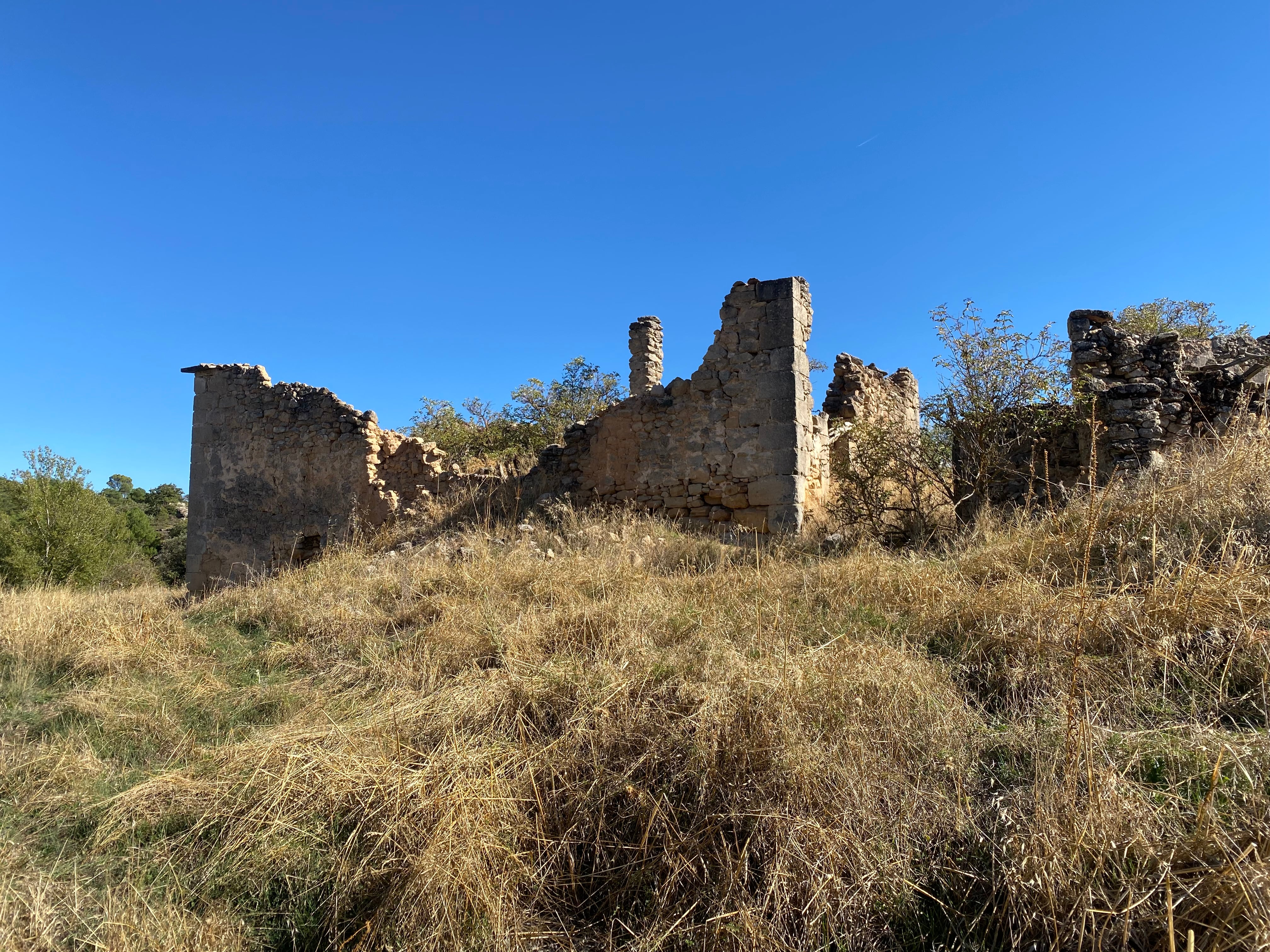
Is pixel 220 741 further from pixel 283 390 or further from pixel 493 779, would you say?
→ pixel 283 390

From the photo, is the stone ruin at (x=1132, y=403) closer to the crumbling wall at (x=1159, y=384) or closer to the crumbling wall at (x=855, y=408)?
the crumbling wall at (x=1159, y=384)

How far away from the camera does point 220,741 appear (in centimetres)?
398

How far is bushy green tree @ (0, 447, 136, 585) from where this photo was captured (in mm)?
18688

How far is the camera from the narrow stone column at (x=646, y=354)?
1294 cm

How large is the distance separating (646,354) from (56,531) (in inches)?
659

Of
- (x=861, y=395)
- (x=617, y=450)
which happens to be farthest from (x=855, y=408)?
(x=617, y=450)

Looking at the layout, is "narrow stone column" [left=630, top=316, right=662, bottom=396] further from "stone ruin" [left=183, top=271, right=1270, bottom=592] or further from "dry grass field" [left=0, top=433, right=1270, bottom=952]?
"dry grass field" [left=0, top=433, right=1270, bottom=952]

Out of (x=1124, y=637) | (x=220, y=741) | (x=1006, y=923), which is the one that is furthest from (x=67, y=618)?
(x=1124, y=637)

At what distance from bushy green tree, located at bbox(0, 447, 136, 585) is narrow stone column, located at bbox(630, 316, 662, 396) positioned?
1463 cm

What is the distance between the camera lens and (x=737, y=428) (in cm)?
875

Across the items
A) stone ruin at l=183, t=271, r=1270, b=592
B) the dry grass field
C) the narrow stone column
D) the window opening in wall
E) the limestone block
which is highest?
the narrow stone column

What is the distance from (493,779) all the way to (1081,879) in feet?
6.87

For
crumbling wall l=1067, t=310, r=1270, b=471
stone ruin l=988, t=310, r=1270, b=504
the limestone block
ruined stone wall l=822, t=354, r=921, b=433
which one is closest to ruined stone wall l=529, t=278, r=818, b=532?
the limestone block

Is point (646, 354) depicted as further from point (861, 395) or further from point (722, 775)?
point (722, 775)
